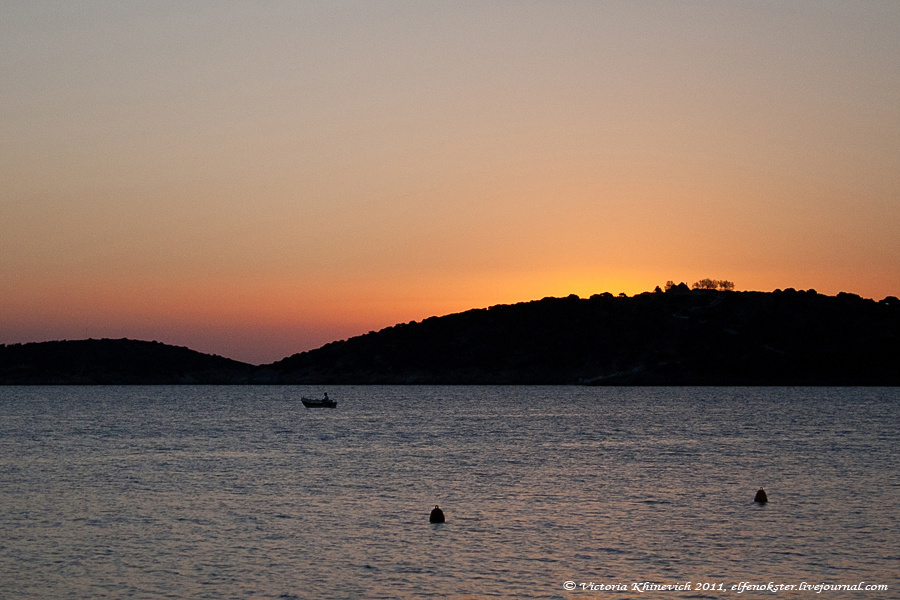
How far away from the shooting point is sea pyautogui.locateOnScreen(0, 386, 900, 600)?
29984 mm

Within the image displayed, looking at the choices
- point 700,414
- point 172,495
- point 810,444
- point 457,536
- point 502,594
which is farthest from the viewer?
point 700,414

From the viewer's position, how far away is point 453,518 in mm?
42094

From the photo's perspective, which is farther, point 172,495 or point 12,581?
point 172,495

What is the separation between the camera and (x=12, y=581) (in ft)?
99.0

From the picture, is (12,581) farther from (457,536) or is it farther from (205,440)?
(205,440)

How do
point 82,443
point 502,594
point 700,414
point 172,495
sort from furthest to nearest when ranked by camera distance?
point 700,414
point 82,443
point 172,495
point 502,594

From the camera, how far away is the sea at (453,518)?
29984mm

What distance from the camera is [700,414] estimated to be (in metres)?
140

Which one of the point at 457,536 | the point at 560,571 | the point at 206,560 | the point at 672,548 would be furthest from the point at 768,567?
the point at 206,560

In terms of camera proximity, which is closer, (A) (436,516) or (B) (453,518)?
(A) (436,516)

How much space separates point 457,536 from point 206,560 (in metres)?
9.52

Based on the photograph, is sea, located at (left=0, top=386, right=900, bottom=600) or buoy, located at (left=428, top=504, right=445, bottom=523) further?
buoy, located at (left=428, top=504, right=445, bottom=523)

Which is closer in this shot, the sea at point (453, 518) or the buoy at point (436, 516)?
the sea at point (453, 518)

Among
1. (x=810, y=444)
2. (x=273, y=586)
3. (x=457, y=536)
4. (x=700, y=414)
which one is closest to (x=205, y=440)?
→ (x=810, y=444)
